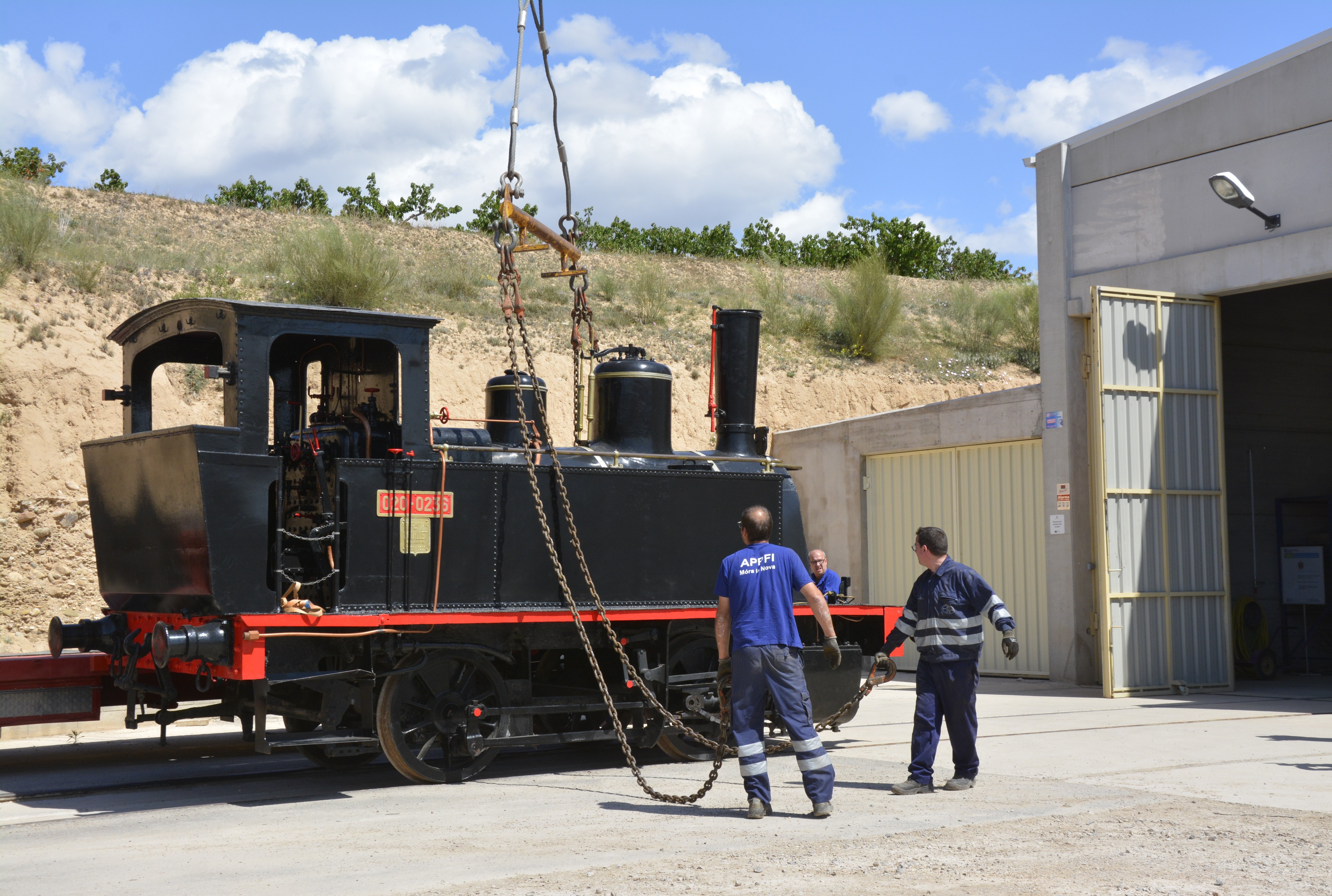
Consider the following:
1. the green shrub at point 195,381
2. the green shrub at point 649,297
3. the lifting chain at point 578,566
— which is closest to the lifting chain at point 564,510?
the lifting chain at point 578,566

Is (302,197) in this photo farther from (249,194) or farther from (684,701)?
(684,701)

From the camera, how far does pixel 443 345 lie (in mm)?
25281

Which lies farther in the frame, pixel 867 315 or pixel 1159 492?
pixel 867 315

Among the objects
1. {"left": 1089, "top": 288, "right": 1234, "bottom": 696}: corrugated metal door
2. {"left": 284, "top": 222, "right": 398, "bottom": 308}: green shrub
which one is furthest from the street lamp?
{"left": 284, "top": 222, "right": 398, "bottom": 308}: green shrub

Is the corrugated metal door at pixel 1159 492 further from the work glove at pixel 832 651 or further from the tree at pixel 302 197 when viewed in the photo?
the tree at pixel 302 197

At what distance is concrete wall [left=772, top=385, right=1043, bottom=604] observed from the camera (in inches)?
640

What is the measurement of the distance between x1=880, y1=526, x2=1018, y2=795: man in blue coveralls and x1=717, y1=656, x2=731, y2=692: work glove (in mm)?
1227

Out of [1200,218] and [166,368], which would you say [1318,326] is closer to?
[1200,218]

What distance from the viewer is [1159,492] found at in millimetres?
14234

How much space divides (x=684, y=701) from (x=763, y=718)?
2565 millimetres

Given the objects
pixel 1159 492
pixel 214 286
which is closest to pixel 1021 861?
pixel 1159 492

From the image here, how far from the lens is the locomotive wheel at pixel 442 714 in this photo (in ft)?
27.8

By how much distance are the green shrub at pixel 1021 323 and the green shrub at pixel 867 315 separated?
3.61m

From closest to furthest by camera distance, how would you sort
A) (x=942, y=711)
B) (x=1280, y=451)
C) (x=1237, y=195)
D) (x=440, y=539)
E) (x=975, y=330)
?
1. (x=942, y=711)
2. (x=440, y=539)
3. (x=1237, y=195)
4. (x=1280, y=451)
5. (x=975, y=330)
